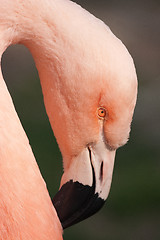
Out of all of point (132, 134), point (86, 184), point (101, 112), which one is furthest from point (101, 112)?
point (132, 134)

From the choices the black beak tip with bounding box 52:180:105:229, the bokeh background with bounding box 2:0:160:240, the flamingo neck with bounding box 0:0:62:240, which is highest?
the flamingo neck with bounding box 0:0:62:240

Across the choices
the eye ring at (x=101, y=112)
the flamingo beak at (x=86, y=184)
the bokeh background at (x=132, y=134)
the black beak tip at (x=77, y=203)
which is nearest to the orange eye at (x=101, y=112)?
the eye ring at (x=101, y=112)

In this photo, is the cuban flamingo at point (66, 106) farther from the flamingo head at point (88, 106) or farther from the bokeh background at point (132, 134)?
the bokeh background at point (132, 134)

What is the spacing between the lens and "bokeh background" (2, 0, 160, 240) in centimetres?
429

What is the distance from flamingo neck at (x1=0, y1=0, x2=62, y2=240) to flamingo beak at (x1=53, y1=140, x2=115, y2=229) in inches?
9.9

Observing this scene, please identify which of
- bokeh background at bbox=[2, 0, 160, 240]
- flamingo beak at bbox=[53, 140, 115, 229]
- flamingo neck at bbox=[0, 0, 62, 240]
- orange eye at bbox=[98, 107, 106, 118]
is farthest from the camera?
bokeh background at bbox=[2, 0, 160, 240]

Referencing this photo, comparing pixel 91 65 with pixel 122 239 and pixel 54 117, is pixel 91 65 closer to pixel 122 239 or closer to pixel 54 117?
pixel 54 117

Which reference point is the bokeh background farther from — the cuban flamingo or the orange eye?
the orange eye

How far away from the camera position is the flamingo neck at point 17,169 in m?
1.56

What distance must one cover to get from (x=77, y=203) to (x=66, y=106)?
373mm

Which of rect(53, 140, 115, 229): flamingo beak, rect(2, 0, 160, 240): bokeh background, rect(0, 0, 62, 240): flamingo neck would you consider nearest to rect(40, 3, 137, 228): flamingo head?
rect(53, 140, 115, 229): flamingo beak

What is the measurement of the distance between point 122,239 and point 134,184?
681 millimetres

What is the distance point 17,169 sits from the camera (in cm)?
158

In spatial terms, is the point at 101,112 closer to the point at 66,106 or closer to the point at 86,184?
the point at 66,106
